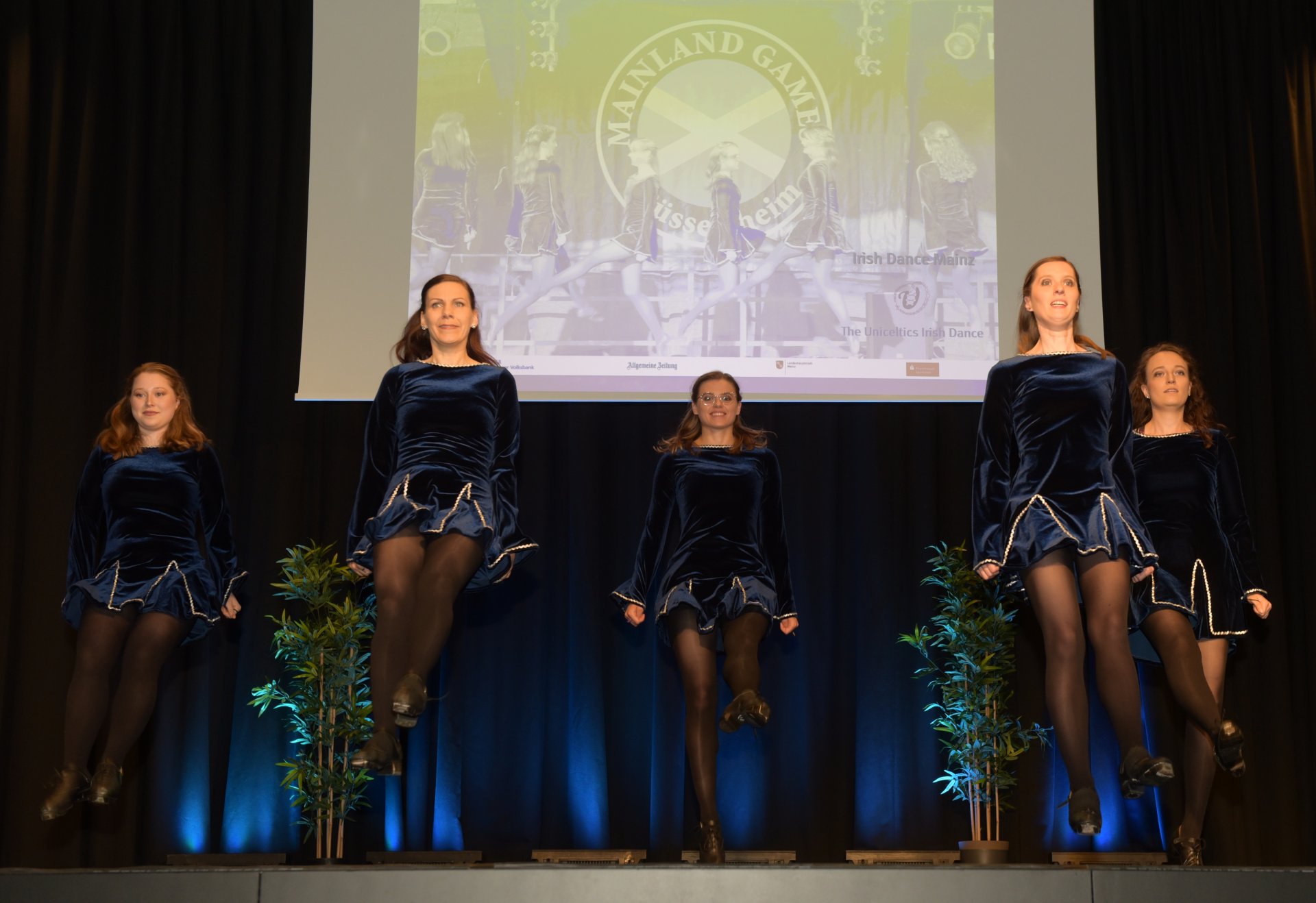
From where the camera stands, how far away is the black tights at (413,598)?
3514mm

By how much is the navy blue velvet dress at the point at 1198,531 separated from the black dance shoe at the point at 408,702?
2.39 metres

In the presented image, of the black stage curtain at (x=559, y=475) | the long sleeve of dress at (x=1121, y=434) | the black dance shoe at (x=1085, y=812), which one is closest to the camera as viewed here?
the black dance shoe at (x=1085, y=812)

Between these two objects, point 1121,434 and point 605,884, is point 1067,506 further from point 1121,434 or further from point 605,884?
point 605,884

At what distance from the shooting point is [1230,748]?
350 centimetres

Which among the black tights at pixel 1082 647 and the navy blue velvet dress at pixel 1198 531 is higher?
the navy blue velvet dress at pixel 1198 531

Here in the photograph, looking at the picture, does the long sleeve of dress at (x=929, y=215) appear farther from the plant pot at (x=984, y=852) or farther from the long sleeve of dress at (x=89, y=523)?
the long sleeve of dress at (x=89, y=523)

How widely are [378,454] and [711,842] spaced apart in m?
1.63

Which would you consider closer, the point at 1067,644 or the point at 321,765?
the point at 1067,644

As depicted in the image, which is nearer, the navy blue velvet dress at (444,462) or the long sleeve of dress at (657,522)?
the navy blue velvet dress at (444,462)

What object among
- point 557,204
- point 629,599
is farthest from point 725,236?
point 629,599

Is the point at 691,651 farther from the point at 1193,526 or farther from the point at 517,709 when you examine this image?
the point at 1193,526

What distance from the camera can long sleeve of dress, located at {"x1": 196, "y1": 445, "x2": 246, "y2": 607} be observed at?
446 centimetres

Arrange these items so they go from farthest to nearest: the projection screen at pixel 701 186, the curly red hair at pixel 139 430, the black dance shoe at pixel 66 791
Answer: the projection screen at pixel 701 186
the curly red hair at pixel 139 430
the black dance shoe at pixel 66 791

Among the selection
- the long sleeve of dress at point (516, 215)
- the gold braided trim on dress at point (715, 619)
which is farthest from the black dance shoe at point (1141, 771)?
the long sleeve of dress at point (516, 215)
